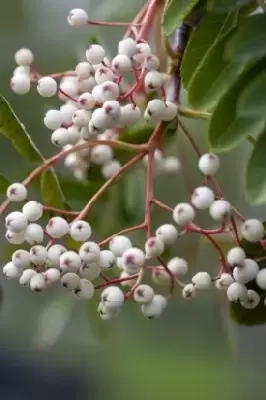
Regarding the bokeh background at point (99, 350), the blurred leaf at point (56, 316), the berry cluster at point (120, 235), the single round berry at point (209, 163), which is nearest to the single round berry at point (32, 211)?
the berry cluster at point (120, 235)

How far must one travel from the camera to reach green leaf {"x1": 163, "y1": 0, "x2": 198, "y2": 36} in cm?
41

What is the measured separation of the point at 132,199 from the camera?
2.03 ft

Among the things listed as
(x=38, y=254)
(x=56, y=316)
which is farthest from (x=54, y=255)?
(x=56, y=316)

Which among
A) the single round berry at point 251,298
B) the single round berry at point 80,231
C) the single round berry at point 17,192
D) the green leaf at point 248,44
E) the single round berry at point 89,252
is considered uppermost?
the green leaf at point 248,44

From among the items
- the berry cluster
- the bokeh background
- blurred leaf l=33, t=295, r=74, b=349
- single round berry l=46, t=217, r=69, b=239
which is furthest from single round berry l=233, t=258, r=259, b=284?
the bokeh background

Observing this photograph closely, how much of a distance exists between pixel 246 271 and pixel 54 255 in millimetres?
118

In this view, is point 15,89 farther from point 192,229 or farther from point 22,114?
point 22,114

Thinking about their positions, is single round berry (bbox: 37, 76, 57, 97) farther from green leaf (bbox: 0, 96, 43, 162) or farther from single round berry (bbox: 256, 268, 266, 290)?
single round berry (bbox: 256, 268, 266, 290)

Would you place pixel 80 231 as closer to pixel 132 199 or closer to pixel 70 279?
pixel 70 279

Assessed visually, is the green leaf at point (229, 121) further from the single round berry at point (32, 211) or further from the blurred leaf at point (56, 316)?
the blurred leaf at point (56, 316)

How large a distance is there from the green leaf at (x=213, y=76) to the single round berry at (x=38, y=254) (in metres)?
0.13

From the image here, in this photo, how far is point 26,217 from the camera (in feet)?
1.43

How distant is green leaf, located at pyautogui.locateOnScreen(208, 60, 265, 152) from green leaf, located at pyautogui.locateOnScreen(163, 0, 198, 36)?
52 millimetres

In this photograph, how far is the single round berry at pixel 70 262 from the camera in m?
0.42
